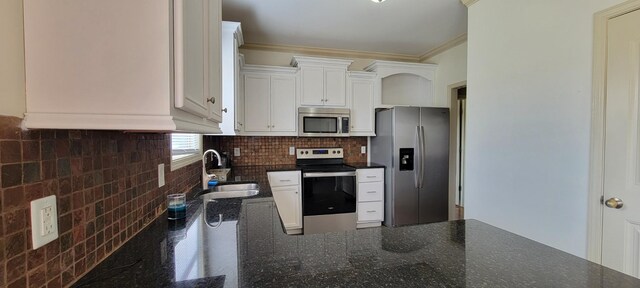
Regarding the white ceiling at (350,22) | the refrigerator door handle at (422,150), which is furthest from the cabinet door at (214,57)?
the refrigerator door handle at (422,150)

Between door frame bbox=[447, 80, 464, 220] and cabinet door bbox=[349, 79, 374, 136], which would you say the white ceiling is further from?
door frame bbox=[447, 80, 464, 220]

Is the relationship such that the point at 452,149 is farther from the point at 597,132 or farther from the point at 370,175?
the point at 597,132

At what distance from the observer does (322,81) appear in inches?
134

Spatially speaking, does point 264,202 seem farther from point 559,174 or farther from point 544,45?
point 544,45

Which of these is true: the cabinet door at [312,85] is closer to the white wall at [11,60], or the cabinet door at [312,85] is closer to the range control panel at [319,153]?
the range control panel at [319,153]

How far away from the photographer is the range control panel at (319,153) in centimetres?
367

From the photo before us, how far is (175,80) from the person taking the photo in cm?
65

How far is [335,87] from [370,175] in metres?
1.25

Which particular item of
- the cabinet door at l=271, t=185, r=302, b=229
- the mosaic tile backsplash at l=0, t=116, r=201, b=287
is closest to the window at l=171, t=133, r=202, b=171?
the mosaic tile backsplash at l=0, t=116, r=201, b=287

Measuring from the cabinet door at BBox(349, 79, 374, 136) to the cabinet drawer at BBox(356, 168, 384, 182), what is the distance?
55 centimetres

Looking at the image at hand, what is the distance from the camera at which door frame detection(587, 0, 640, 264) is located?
1.48 m

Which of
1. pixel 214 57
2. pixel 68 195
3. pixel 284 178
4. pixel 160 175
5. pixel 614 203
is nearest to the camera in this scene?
pixel 68 195

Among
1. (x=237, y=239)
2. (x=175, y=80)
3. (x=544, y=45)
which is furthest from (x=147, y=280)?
(x=544, y=45)

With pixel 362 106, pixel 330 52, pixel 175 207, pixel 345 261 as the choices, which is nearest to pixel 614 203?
pixel 345 261
